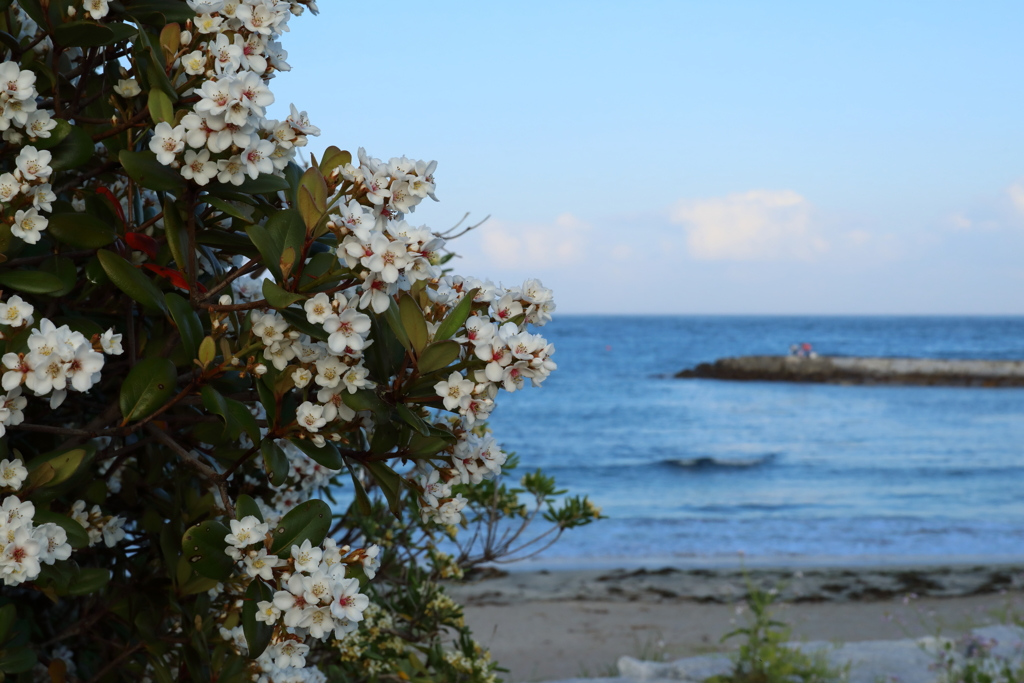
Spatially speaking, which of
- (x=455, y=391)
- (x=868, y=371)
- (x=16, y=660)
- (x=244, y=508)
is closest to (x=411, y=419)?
(x=455, y=391)

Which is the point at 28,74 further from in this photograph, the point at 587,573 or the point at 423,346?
the point at 587,573

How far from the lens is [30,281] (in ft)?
3.40

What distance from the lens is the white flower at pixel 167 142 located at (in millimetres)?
960

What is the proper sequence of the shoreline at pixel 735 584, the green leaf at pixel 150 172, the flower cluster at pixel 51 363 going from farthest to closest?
the shoreline at pixel 735 584
the green leaf at pixel 150 172
the flower cluster at pixel 51 363

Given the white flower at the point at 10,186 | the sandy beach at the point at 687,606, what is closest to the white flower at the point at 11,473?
the white flower at the point at 10,186

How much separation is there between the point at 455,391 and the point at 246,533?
1.10 feet

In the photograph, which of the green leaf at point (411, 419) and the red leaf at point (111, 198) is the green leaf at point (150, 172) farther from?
the green leaf at point (411, 419)

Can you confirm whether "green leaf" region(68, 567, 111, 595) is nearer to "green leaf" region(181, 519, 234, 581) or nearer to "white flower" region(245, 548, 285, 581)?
"green leaf" region(181, 519, 234, 581)

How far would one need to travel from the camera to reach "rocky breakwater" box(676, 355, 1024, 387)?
26.8 meters

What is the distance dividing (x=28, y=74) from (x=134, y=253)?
0.94 ft

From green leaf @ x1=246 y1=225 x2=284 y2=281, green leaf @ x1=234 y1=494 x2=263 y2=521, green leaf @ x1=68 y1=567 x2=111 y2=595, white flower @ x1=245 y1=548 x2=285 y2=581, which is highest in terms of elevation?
green leaf @ x1=246 y1=225 x2=284 y2=281

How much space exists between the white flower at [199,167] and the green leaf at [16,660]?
2.42 ft

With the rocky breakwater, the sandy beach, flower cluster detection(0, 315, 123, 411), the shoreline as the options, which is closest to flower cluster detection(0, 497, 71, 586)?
flower cluster detection(0, 315, 123, 411)

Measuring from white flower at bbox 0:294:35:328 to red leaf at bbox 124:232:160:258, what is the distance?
0.19m
